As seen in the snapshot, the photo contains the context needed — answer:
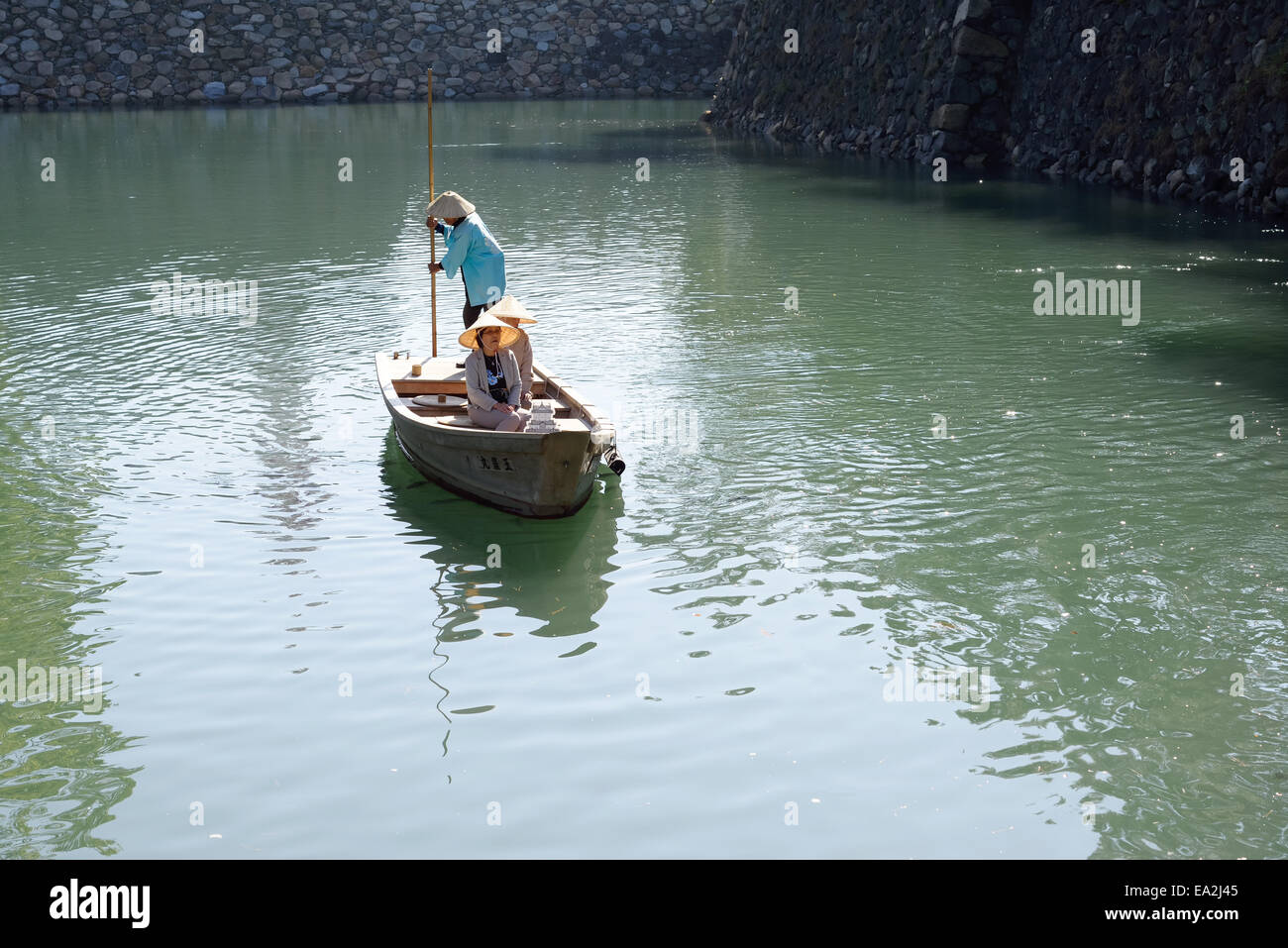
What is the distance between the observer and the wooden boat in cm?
1112

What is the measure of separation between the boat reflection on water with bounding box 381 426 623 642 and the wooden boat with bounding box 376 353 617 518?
16 centimetres

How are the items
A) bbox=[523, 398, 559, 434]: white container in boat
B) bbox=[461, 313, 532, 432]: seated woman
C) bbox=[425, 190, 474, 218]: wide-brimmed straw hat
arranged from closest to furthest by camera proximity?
bbox=[523, 398, 559, 434]: white container in boat → bbox=[461, 313, 532, 432]: seated woman → bbox=[425, 190, 474, 218]: wide-brimmed straw hat

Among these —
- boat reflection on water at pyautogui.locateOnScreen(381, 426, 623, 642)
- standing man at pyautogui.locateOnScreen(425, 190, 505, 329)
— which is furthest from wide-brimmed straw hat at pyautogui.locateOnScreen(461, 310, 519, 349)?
standing man at pyautogui.locateOnScreen(425, 190, 505, 329)

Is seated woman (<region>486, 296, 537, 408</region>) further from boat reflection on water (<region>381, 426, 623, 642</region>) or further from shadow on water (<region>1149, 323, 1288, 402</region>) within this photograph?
shadow on water (<region>1149, 323, 1288, 402</region>)

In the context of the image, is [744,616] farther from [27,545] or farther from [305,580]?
[27,545]

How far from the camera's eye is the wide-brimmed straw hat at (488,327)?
1194 centimetres

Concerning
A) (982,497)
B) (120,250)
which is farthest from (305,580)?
(120,250)

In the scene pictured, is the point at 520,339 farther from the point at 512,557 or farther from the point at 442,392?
the point at 512,557

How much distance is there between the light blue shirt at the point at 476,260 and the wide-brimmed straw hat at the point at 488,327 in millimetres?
2320

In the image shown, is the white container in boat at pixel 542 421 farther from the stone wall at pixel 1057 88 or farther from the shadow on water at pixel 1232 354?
the stone wall at pixel 1057 88

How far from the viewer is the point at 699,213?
29.0 meters

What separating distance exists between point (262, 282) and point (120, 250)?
14.9ft

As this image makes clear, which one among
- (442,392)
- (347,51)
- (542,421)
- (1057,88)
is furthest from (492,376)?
(347,51)
